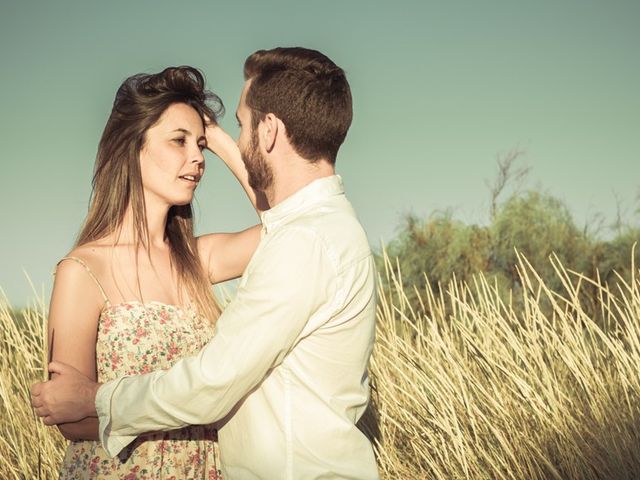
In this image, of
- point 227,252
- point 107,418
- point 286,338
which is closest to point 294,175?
point 286,338

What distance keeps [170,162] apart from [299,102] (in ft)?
2.42

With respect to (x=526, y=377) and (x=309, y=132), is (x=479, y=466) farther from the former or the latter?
(x=309, y=132)

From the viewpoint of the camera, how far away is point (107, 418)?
6.21ft

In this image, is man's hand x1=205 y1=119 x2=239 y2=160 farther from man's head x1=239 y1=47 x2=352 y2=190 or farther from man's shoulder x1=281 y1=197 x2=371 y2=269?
man's shoulder x1=281 y1=197 x2=371 y2=269

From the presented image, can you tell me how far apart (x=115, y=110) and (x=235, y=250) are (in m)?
0.64

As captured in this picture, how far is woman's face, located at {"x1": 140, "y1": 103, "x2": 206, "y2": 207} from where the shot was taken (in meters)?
2.65

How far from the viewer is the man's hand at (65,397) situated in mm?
2014

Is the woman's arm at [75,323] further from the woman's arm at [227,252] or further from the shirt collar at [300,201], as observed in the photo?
the shirt collar at [300,201]

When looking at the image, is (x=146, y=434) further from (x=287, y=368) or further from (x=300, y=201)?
(x=300, y=201)

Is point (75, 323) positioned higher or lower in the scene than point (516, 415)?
higher

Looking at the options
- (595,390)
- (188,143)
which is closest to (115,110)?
(188,143)

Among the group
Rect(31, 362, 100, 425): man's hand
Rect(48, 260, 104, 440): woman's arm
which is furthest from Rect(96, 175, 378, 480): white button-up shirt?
Rect(48, 260, 104, 440): woman's arm

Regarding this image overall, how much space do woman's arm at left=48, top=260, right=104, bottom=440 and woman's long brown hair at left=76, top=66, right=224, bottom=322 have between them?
269 mm

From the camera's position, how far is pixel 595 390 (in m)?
3.55
